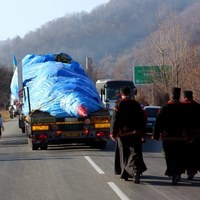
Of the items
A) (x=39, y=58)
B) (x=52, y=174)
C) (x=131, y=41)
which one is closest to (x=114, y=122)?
(x=52, y=174)

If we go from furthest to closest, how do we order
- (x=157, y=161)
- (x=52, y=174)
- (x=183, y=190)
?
(x=157, y=161)
(x=52, y=174)
(x=183, y=190)

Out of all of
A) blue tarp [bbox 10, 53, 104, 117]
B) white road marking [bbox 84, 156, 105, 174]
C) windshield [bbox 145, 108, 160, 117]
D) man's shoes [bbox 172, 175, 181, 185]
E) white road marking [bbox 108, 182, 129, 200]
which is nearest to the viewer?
white road marking [bbox 108, 182, 129, 200]

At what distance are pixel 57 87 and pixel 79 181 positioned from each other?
9285 mm

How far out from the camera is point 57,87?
68.7 feet

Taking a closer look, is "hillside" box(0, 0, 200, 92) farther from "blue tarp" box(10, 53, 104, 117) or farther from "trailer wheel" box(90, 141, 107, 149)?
"trailer wheel" box(90, 141, 107, 149)

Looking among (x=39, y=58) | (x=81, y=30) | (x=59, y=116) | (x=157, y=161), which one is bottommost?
(x=157, y=161)

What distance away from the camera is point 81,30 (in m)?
192

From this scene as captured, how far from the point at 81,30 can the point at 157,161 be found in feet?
583

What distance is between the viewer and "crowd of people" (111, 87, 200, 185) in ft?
37.5

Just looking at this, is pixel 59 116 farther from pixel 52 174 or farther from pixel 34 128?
pixel 52 174

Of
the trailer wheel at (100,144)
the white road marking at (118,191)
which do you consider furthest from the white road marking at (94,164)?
the trailer wheel at (100,144)

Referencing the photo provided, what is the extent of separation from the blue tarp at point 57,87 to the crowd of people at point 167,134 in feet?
24.5

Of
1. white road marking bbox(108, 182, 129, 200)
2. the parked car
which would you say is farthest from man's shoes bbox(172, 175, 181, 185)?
the parked car

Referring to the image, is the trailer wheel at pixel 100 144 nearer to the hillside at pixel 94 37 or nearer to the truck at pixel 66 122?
the truck at pixel 66 122
